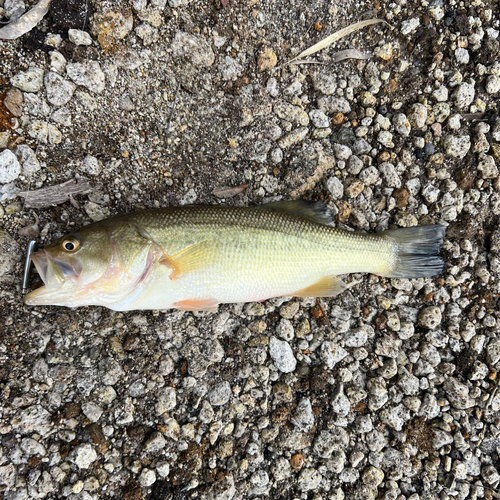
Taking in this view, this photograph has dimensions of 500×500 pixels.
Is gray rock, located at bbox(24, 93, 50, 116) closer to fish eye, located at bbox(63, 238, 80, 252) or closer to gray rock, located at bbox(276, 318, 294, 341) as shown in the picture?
fish eye, located at bbox(63, 238, 80, 252)

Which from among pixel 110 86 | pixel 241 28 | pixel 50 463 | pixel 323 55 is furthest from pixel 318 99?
pixel 50 463

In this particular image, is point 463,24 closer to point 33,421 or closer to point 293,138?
point 293,138

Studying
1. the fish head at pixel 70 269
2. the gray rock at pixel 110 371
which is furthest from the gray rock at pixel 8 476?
the fish head at pixel 70 269

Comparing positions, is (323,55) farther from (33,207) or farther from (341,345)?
(33,207)

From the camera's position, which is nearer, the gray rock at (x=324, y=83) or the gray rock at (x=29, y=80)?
the gray rock at (x=29, y=80)

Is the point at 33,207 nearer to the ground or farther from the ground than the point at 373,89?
nearer to the ground

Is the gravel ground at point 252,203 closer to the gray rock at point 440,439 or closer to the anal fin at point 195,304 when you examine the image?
the gray rock at point 440,439
